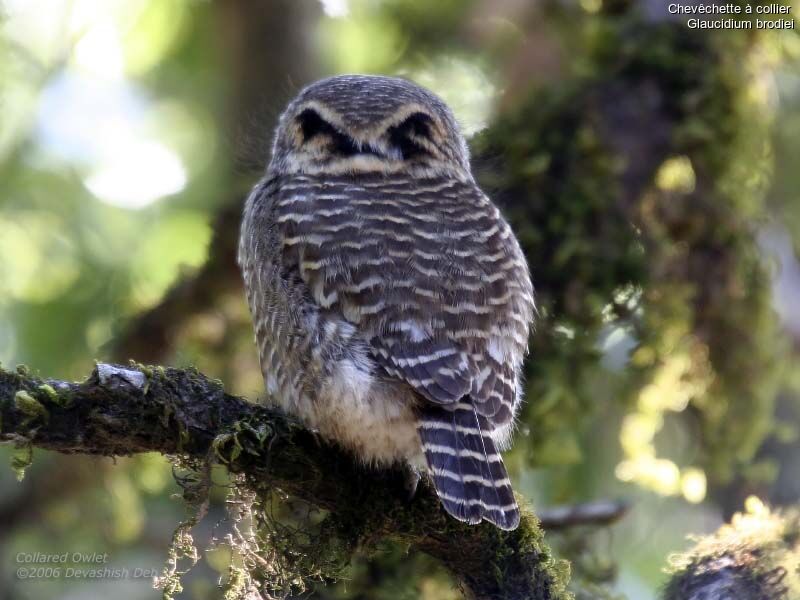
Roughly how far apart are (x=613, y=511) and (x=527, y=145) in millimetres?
1625

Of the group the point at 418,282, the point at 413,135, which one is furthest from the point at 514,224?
the point at 418,282

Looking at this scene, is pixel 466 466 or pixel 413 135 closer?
pixel 466 466

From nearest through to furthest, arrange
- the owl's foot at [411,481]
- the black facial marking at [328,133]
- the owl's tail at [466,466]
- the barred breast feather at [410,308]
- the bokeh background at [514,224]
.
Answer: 1. the owl's tail at [466,466]
2. the barred breast feather at [410,308]
3. the owl's foot at [411,481]
4. the black facial marking at [328,133]
5. the bokeh background at [514,224]

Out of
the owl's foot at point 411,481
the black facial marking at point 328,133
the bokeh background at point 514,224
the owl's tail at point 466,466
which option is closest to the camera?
the owl's tail at point 466,466

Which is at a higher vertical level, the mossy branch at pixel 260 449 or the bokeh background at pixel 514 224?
the bokeh background at pixel 514 224

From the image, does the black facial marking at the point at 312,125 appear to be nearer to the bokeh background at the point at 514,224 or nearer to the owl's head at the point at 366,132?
the owl's head at the point at 366,132

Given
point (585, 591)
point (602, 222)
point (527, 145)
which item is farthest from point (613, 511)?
point (527, 145)

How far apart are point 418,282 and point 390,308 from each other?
0.13m

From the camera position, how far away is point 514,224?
4.76 m

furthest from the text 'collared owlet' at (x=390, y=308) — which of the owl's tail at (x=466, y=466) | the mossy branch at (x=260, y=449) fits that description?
the mossy branch at (x=260, y=449)

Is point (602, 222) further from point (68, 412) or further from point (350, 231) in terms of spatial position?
point (68, 412)

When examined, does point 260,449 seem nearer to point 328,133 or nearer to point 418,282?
point 418,282

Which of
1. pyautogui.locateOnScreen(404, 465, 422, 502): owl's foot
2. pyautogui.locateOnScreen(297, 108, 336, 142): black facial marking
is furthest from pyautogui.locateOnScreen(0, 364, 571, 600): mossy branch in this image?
pyautogui.locateOnScreen(297, 108, 336, 142): black facial marking

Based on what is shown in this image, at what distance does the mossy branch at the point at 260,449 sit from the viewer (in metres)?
2.57
